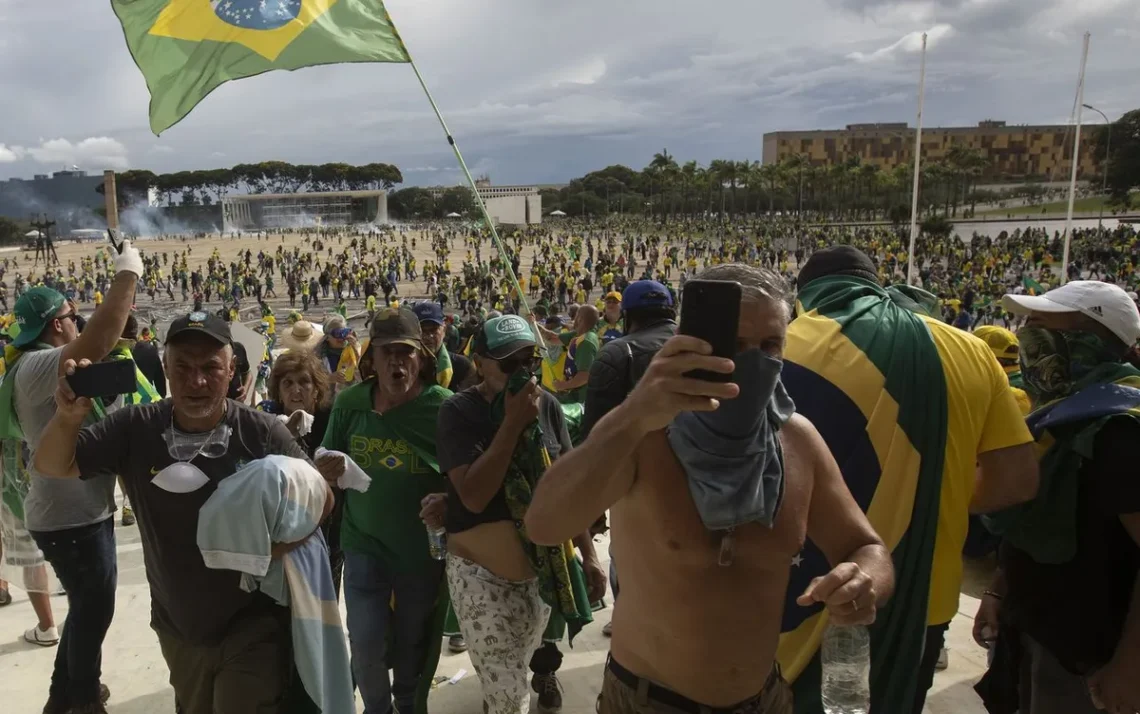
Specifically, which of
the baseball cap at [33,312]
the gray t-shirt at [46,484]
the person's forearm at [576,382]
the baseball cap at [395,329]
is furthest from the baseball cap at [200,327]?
the person's forearm at [576,382]

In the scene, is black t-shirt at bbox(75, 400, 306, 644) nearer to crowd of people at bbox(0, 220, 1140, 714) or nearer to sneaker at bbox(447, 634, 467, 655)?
crowd of people at bbox(0, 220, 1140, 714)

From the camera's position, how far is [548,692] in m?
3.27

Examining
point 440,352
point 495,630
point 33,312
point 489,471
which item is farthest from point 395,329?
point 440,352

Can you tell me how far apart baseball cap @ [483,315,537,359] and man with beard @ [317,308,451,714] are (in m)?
0.45

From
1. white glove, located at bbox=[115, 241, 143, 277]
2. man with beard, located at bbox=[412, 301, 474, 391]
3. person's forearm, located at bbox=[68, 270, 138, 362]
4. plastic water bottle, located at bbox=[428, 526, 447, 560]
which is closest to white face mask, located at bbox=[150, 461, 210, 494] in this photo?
person's forearm, located at bbox=[68, 270, 138, 362]

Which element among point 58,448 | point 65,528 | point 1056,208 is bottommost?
point 1056,208

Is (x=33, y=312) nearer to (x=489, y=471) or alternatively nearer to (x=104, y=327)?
(x=104, y=327)

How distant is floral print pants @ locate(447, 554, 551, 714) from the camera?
2.58 meters

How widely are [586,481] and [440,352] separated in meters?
3.14

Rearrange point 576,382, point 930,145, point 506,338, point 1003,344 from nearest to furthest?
A: 1. point 506,338
2. point 1003,344
3. point 576,382
4. point 930,145

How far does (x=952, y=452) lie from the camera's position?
6.89 feet

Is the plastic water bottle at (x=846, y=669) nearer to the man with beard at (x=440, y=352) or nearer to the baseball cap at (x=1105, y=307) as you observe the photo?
the baseball cap at (x=1105, y=307)

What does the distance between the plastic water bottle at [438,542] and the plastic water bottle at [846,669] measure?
1473 mm

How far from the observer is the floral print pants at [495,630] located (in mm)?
2578
